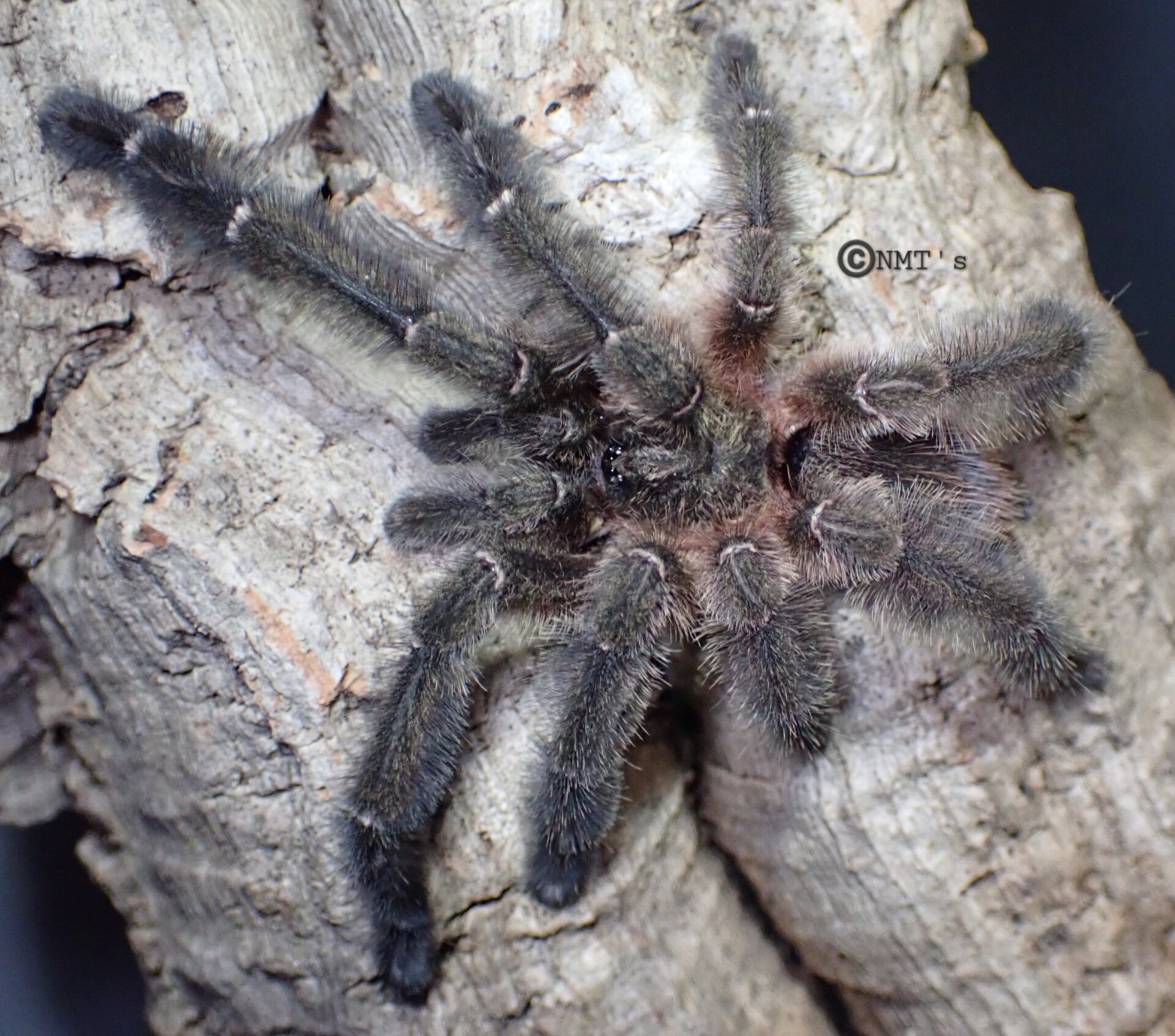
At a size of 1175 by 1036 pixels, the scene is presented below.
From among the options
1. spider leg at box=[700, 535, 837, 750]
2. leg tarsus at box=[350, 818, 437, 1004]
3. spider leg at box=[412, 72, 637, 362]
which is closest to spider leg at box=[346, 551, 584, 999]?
leg tarsus at box=[350, 818, 437, 1004]

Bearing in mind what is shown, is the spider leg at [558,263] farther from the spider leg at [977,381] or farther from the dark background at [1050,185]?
the dark background at [1050,185]

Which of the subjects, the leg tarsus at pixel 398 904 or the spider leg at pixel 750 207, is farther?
the spider leg at pixel 750 207

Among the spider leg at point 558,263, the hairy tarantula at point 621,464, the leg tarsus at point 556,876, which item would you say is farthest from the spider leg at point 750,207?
the leg tarsus at point 556,876

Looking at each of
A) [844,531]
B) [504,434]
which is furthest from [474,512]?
[844,531]

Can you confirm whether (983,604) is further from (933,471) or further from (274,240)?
(274,240)

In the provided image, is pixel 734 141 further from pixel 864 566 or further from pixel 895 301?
pixel 864 566

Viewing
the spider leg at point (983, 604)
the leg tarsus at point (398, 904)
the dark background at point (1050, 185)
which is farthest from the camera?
the dark background at point (1050, 185)

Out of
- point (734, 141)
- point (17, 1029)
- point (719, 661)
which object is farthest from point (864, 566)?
point (17, 1029)
